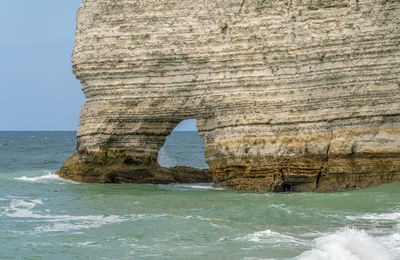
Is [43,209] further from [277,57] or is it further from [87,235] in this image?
[277,57]

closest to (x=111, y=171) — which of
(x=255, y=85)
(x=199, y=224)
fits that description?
(x=255, y=85)

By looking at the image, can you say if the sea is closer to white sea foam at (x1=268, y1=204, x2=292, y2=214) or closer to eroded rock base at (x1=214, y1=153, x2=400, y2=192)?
white sea foam at (x1=268, y1=204, x2=292, y2=214)

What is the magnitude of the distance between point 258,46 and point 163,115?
3.66 metres

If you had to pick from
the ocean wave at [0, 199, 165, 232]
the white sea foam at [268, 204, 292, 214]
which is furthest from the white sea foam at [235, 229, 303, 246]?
the ocean wave at [0, 199, 165, 232]

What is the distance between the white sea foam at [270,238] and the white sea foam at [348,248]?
47 cm

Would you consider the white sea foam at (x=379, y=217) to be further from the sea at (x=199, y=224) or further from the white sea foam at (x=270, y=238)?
the white sea foam at (x=270, y=238)

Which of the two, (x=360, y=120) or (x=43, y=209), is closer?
(x=43, y=209)

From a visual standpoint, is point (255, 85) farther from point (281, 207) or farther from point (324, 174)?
point (281, 207)

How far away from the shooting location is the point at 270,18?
17391 millimetres

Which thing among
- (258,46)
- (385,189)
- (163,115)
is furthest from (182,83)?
(385,189)

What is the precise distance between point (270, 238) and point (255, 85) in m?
7.20

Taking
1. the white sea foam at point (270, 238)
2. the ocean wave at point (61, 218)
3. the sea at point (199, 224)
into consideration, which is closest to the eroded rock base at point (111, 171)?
the sea at point (199, 224)

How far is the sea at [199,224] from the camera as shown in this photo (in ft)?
33.2

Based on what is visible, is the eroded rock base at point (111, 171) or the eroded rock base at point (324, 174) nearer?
the eroded rock base at point (324, 174)
